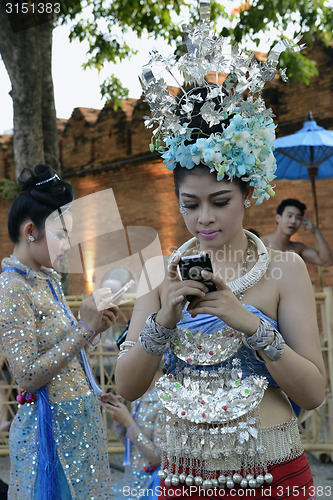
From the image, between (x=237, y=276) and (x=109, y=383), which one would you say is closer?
(x=237, y=276)

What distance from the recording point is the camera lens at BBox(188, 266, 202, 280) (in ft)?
4.56

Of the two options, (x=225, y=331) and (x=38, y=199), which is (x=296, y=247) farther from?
(x=225, y=331)

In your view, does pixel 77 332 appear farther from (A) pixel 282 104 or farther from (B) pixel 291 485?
(A) pixel 282 104

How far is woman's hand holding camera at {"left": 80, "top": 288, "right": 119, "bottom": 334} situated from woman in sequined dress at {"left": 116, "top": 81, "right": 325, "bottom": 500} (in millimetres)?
764

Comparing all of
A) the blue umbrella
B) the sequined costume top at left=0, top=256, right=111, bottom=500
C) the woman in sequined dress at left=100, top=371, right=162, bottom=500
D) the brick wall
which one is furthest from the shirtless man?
the sequined costume top at left=0, top=256, right=111, bottom=500

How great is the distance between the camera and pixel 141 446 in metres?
2.63

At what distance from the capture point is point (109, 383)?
4852 mm

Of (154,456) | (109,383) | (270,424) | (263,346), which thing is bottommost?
(109,383)

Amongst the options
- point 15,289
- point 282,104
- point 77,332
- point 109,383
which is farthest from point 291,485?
point 282,104

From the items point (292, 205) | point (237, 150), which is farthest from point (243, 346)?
point (292, 205)

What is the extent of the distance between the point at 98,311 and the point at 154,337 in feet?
2.99

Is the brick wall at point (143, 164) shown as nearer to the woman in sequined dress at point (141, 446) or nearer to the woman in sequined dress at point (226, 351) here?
the woman in sequined dress at point (141, 446)

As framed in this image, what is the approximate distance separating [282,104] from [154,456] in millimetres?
6646

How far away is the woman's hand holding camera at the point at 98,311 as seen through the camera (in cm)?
234
